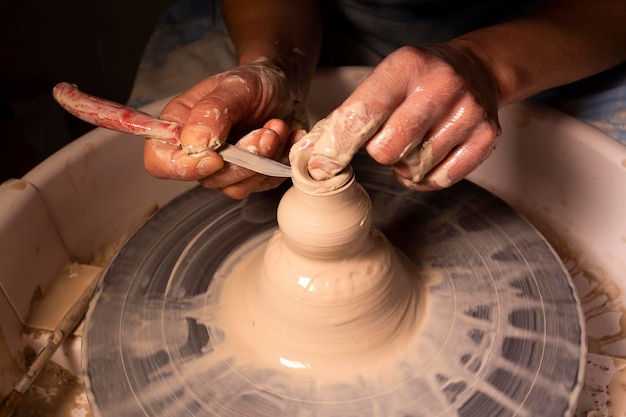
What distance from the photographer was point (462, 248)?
107 cm

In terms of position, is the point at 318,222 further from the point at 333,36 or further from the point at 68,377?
the point at 333,36

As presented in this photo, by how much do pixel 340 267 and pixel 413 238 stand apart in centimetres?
27

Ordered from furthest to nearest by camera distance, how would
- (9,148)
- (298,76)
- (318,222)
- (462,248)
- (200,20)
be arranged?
(9,148), (200,20), (298,76), (462,248), (318,222)

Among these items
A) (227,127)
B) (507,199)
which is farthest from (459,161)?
(507,199)

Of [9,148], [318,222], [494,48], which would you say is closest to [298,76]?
[494,48]

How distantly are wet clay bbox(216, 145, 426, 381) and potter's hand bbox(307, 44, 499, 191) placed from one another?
51 mm

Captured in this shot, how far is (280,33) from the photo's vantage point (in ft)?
4.34

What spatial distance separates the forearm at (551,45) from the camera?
1068 mm

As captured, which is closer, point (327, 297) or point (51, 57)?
point (327, 297)

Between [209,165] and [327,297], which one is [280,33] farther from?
[327,297]

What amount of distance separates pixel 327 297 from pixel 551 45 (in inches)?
27.1

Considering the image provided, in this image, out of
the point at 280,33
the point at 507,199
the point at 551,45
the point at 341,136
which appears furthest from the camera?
the point at 507,199

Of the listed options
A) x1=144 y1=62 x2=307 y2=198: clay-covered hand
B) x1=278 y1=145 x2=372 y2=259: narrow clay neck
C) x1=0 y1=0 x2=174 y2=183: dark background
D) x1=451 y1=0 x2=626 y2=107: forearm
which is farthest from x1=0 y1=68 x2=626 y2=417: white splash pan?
x1=0 y1=0 x2=174 y2=183: dark background

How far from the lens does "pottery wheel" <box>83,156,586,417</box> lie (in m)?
0.86
